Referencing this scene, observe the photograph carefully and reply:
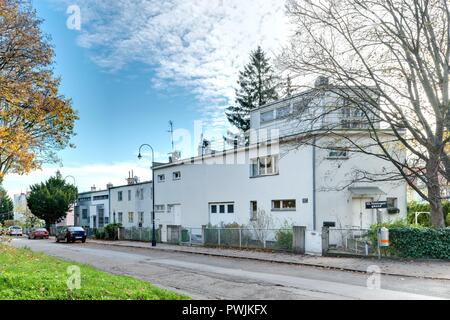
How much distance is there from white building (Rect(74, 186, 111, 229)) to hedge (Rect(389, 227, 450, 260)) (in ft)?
129

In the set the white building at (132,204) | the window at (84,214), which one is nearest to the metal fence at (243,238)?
the white building at (132,204)

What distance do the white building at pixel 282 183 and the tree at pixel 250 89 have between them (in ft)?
67.7

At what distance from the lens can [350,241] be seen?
18391mm

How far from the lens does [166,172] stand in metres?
38.1

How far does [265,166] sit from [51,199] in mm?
40828

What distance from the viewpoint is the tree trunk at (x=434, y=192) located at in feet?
57.3

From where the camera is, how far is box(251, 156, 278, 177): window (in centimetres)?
2681

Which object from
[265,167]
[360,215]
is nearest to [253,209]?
[265,167]

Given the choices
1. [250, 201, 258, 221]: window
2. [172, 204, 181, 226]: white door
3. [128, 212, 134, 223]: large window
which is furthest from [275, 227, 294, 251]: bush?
[128, 212, 134, 223]: large window

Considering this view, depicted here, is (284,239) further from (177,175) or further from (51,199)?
(51,199)

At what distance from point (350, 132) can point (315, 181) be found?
319 centimetres
